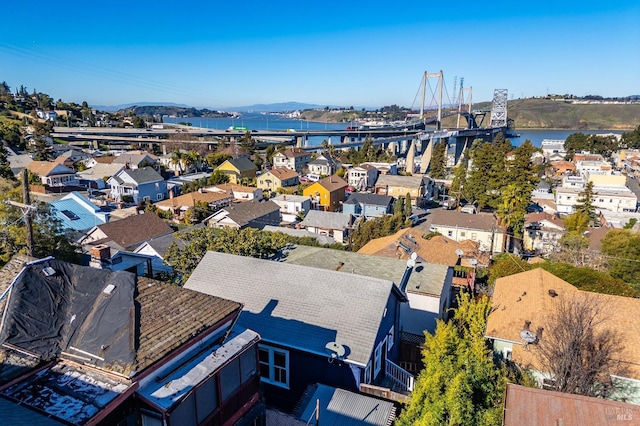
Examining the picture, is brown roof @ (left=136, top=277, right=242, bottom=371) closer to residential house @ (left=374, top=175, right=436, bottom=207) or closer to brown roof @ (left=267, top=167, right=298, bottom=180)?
residential house @ (left=374, top=175, right=436, bottom=207)

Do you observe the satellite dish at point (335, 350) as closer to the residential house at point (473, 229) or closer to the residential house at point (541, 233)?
the residential house at point (473, 229)

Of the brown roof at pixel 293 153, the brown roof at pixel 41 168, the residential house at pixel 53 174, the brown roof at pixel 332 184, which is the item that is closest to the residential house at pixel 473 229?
the brown roof at pixel 332 184

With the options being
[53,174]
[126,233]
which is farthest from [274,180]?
[126,233]

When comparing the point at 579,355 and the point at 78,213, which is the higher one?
the point at 78,213

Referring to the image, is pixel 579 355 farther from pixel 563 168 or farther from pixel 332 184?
pixel 563 168

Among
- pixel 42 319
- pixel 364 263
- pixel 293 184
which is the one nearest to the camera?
pixel 42 319

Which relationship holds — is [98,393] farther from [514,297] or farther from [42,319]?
[514,297]

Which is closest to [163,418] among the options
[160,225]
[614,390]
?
[614,390]
